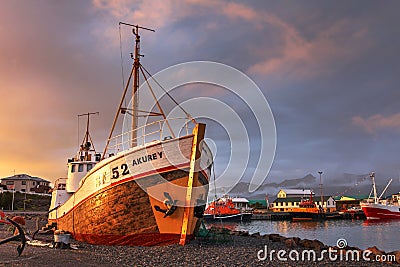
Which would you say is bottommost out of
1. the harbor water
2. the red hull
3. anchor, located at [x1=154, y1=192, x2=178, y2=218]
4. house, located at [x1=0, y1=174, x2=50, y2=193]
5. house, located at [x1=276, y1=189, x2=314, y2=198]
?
the harbor water

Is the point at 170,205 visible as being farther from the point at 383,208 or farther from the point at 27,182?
the point at 27,182

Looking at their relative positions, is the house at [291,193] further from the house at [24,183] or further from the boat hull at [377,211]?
the house at [24,183]

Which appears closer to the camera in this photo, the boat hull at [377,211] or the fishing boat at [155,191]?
the fishing boat at [155,191]

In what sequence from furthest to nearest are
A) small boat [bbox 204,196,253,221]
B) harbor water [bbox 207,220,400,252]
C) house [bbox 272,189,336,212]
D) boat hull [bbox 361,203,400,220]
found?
1. house [bbox 272,189,336,212]
2. boat hull [bbox 361,203,400,220]
3. small boat [bbox 204,196,253,221]
4. harbor water [bbox 207,220,400,252]

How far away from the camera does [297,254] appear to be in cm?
1505

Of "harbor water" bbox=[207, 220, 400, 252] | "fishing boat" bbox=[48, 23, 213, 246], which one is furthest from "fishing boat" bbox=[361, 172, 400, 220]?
"fishing boat" bbox=[48, 23, 213, 246]

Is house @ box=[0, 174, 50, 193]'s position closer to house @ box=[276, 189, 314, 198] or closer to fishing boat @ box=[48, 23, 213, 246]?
house @ box=[276, 189, 314, 198]

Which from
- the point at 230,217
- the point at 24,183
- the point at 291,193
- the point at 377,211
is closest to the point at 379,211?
the point at 377,211

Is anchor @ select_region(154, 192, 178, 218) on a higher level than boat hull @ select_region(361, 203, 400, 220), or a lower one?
higher

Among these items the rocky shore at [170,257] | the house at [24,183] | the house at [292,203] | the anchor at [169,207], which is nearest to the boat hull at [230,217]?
the house at [292,203]

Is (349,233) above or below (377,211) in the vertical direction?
below

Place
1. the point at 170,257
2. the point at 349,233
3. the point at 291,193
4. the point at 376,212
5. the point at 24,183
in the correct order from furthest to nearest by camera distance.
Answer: the point at 291,193, the point at 24,183, the point at 376,212, the point at 349,233, the point at 170,257

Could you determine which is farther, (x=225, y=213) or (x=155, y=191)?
(x=225, y=213)

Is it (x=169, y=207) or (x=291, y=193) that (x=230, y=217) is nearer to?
(x=169, y=207)
